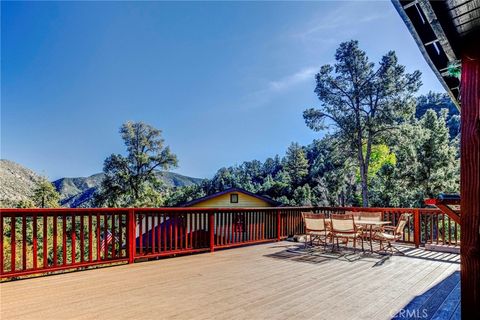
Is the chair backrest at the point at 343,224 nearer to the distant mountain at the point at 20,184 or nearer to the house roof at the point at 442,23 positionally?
the house roof at the point at 442,23

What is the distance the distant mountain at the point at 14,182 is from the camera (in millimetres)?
27125

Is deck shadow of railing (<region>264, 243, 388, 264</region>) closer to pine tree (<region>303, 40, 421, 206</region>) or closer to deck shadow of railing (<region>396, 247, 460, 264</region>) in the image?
deck shadow of railing (<region>396, 247, 460, 264</region>)

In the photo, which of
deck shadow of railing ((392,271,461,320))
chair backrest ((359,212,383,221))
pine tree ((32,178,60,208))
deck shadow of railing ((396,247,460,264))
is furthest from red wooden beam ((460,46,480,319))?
pine tree ((32,178,60,208))

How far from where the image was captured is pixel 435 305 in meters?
3.07

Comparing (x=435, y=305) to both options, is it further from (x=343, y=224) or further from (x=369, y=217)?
(x=369, y=217)

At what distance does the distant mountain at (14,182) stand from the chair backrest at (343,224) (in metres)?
25.6

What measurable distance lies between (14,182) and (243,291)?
1642 inches

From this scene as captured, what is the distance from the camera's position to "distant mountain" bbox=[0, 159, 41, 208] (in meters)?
27.1

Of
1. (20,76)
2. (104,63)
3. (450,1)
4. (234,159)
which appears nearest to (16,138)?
(20,76)

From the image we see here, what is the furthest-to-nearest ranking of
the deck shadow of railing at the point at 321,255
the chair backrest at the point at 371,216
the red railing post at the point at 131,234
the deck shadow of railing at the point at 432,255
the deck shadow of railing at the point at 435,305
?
the chair backrest at the point at 371,216
the deck shadow of railing at the point at 432,255
the deck shadow of railing at the point at 321,255
the red railing post at the point at 131,234
the deck shadow of railing at the point at 435,305

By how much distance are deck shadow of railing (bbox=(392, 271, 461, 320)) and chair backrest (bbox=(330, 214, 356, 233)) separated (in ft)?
7.02

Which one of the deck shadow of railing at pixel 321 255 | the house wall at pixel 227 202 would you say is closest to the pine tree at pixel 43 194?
the house wall at pixel 227 202

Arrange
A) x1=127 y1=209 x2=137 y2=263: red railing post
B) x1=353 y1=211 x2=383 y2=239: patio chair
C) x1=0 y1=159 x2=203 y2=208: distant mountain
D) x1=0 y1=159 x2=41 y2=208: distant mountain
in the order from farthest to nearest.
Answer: x1=0 y1=159 x2=41 y2=208: distant mountain → x1=0 y1=159 x2=203 y2=208: distant mountain → x1=353 y1=211 x2=383 y2=239: patio chair → x1=127 y1=209 x2=137 y2=263: red railing post

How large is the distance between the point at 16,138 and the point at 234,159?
38.1 m
